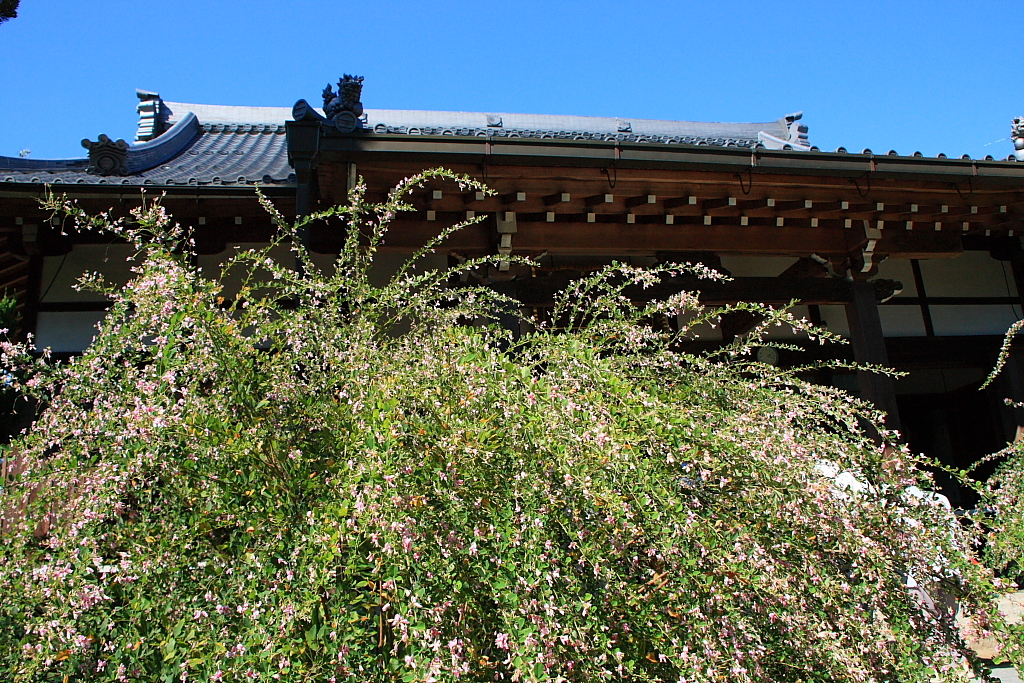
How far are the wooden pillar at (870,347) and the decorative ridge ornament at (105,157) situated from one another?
5.83 meters

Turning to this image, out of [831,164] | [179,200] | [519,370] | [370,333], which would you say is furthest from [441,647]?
[831,164]

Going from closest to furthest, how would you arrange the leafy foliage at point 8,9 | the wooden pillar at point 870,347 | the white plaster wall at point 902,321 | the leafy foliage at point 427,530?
1. the leafy foliage at point 427,530
2. the leafy foliage at point 8,9
3. the wooden pillar at point 870,347
4. the white plaster wall at point 902,321

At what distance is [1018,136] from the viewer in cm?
589

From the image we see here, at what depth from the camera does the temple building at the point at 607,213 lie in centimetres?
455

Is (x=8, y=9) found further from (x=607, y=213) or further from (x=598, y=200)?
(x=607, y=213)

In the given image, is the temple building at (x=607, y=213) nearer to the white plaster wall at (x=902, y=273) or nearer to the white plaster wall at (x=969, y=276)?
the white plaster wall at (x=902, y=273)

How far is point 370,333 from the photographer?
7.31ft

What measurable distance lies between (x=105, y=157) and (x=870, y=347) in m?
6.04

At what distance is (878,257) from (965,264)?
2430 mm

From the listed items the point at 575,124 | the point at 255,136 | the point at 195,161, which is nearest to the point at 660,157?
the point at 195,161

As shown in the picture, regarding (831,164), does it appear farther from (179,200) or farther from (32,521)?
(32,521)

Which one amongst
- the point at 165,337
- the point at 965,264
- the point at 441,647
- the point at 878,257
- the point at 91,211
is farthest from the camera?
the point at 965,264

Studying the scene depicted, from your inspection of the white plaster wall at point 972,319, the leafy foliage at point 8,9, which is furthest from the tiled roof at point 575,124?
the leafy foliage at point 8,9

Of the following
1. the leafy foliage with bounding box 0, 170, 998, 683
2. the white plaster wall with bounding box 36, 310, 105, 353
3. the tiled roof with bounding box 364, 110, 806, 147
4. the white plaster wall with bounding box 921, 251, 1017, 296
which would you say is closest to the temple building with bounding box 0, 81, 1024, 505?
the white plaster wall with bounding box 36, 310, 105, 353
